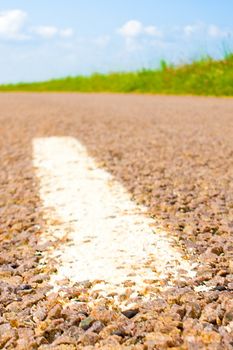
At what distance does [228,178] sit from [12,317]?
1.76 meters

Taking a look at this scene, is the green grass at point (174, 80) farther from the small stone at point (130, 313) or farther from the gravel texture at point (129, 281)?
the small stone at point (130, 313)

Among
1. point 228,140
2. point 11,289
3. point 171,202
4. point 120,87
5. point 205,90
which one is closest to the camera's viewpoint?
point 11,289

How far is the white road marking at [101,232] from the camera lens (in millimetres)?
1654

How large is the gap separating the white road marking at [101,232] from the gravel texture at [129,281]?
0.04 metres

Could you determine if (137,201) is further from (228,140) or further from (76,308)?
(228,140)

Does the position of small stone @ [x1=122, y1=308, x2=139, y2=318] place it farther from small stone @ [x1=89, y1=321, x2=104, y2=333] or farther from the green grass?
the green grass

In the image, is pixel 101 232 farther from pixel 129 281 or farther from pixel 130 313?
pixel 130 313

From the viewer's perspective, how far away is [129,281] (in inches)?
61.6

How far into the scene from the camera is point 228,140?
4.37 meters

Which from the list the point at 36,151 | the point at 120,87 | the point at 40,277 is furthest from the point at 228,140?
the point at 120,87

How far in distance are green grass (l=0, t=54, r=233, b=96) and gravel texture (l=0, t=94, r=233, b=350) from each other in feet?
22.6

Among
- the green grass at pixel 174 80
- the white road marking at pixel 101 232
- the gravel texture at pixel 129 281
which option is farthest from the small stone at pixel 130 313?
the green grass at pixel 174 80

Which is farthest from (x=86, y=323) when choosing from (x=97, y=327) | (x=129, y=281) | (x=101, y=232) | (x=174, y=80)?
(x=174, y=80)

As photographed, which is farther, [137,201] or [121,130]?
[121,130]
